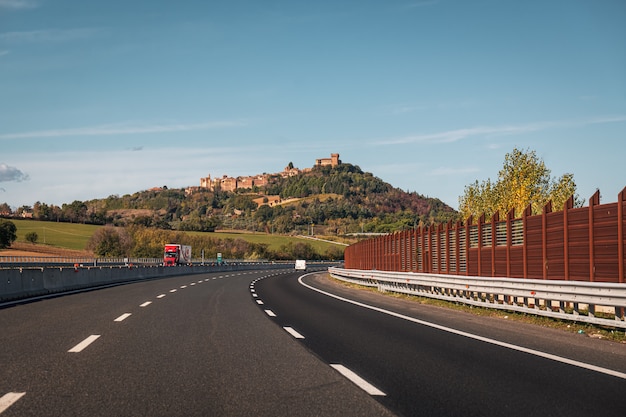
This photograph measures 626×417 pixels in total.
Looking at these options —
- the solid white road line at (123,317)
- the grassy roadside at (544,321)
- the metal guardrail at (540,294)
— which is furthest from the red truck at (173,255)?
the solid white road line at (123,317)

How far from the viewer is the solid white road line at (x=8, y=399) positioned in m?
7.17

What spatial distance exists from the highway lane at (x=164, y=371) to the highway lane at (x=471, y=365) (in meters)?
0.54

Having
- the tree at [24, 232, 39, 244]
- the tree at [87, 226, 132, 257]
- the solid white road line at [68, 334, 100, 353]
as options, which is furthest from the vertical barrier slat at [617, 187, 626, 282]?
the tree at [24, 232, 39, 244]

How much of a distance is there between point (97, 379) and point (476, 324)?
404 inches

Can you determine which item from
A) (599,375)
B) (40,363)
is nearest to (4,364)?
(40,363)

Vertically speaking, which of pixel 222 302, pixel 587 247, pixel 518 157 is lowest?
pixel 222 302

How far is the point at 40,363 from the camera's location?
32.8 ft

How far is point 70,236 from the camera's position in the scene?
156 metres

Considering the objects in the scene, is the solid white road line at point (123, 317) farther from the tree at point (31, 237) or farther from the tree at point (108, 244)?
the tree at point (31, 237)

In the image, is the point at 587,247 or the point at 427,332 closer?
the point at 427,332

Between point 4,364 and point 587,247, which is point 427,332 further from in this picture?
point 4,364

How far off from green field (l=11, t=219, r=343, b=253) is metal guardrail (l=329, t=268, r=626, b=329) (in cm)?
12330

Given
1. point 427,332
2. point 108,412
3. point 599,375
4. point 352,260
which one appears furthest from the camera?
point 352,260

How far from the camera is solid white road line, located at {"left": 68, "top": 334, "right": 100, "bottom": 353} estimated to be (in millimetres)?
11398
